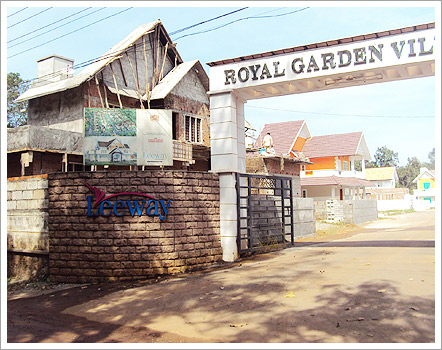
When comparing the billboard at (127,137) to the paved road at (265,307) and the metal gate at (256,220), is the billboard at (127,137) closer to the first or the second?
the metal gate at (256,220)

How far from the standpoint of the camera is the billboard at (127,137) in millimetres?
12508

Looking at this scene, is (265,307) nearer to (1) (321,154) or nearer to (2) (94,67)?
(2) (94,67)

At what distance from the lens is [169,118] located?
13461mm

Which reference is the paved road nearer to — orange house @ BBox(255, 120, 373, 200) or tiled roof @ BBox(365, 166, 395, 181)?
orange house @ BBox(255, 120, 373, 200)

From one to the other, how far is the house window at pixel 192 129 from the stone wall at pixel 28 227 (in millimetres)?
11669

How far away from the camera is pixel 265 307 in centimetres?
743

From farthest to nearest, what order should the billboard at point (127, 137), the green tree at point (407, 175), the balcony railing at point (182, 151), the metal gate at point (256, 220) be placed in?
the green tree at point (407, 175) < the balcony railing at point (182, 151) < the metal gate at point (256, 220) < the billboard at point (127, 137)

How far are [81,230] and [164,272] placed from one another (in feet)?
8.57

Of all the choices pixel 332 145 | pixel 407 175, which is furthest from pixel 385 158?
pixel 332 145

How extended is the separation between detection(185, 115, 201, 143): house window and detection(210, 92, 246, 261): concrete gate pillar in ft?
33.3

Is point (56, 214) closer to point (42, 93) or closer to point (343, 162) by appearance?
point (42, 93)

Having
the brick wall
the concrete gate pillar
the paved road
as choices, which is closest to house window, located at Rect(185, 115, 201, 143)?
the concrete gate pillar

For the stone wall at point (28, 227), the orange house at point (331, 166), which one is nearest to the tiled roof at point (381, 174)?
the orange house at point (331, 166)

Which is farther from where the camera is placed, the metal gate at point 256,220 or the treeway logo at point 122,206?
the metal gate at point 256,220
